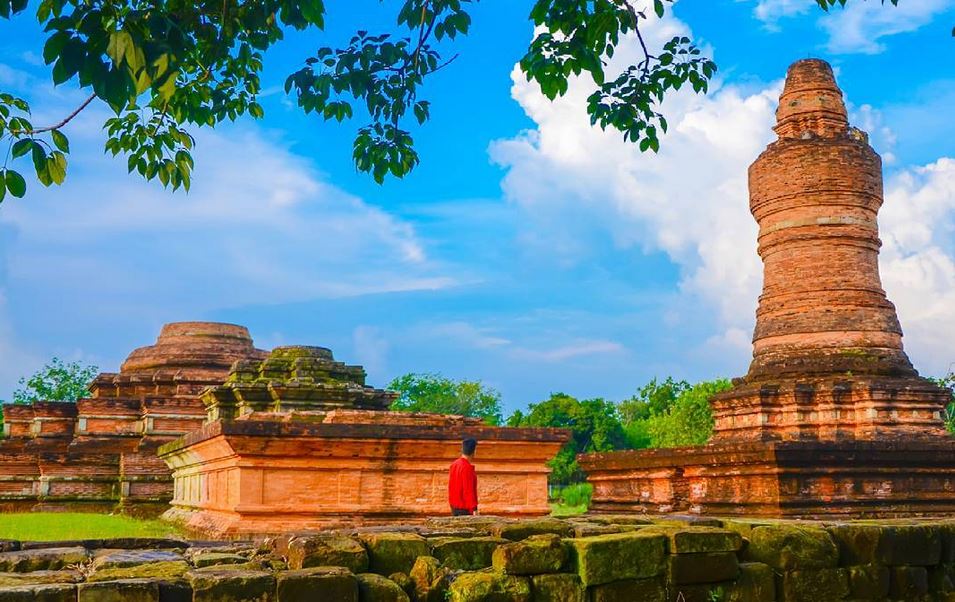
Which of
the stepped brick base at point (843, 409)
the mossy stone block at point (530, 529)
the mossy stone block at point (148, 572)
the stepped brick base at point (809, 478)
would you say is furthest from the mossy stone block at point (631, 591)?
the stepped brick base at point (843, 409)

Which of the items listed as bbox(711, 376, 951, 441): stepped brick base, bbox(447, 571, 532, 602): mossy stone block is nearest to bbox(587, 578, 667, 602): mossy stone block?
bbox(447, 571, 532, 602): mossy stone block

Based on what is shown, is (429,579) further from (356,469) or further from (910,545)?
(356,469)

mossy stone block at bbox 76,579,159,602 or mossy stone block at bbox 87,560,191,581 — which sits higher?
mossy stone block at bbox 87,560,191,581

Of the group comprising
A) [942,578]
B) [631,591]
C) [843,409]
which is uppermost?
[843,409]

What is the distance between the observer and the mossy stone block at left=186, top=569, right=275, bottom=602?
13.5ft

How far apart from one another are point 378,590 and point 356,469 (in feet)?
14.7

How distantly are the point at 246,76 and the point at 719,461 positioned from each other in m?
7.93

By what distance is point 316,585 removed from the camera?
4293 millimetres

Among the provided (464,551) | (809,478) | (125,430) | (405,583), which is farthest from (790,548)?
(125,430)

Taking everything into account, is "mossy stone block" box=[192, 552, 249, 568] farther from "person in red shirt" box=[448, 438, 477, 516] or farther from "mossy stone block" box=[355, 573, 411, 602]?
"person in red shirt" box=[448, 438, 477, 516]

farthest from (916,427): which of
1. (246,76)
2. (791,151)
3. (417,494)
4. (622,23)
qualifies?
(246,76)

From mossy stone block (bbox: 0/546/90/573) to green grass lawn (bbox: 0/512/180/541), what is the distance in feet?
18.7

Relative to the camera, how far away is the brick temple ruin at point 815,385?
12.6 meters

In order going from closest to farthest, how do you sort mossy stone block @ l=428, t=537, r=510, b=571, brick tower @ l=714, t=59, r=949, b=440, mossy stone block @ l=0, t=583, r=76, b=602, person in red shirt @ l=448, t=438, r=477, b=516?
1. mossy stone block @ l=0, t=583, r=76, b=602
2. mossy stone block @ l=428, t=537, r=510, b=571
3. person in red shirt @ l=448, t=438, r=477, b=516
4. brick tower @ l=714, t=59, r=949, b=440
